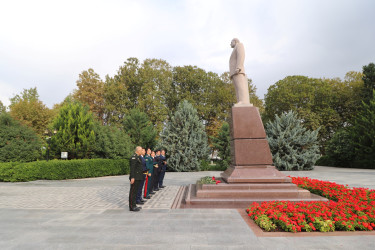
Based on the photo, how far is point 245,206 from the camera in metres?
7.04

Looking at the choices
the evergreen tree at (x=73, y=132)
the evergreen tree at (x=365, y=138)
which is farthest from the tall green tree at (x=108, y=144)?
the evergreen tree at (x=365, y=138)

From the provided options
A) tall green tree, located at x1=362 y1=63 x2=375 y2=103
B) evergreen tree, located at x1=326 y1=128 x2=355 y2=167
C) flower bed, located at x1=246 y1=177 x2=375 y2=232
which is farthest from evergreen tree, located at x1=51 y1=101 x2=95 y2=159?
tall green tree, located at x1=362 y1=63 x2=375 y2=103

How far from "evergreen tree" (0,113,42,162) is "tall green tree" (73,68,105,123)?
1483 centimetres

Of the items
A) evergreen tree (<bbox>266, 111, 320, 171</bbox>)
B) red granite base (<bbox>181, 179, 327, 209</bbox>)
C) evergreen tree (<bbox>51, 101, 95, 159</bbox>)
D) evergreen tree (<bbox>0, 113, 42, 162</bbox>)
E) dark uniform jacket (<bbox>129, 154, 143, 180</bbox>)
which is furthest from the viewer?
evergreen tree (<bbox>266, 111, 320, 171</bbox>)

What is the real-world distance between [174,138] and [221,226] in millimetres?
18118

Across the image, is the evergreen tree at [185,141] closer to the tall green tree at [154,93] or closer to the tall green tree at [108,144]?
the tall green tree at [108,144]

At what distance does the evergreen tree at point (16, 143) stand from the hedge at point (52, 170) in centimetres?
87

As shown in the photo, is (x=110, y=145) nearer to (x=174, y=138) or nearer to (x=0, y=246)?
(x=174, y=138)

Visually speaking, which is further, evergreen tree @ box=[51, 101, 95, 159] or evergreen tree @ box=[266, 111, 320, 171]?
evergreen tree @ box=[266, 111, 320, 171]

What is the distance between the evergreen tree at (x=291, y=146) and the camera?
2209cm

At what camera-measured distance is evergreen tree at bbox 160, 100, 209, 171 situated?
75.1ft

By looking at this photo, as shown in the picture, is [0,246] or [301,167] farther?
[301,167]

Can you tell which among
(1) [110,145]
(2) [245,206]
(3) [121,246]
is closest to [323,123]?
(1) [110,145]

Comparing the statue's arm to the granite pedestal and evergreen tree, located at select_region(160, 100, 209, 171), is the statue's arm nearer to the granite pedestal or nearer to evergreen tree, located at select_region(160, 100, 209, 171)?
the granite pedestal
